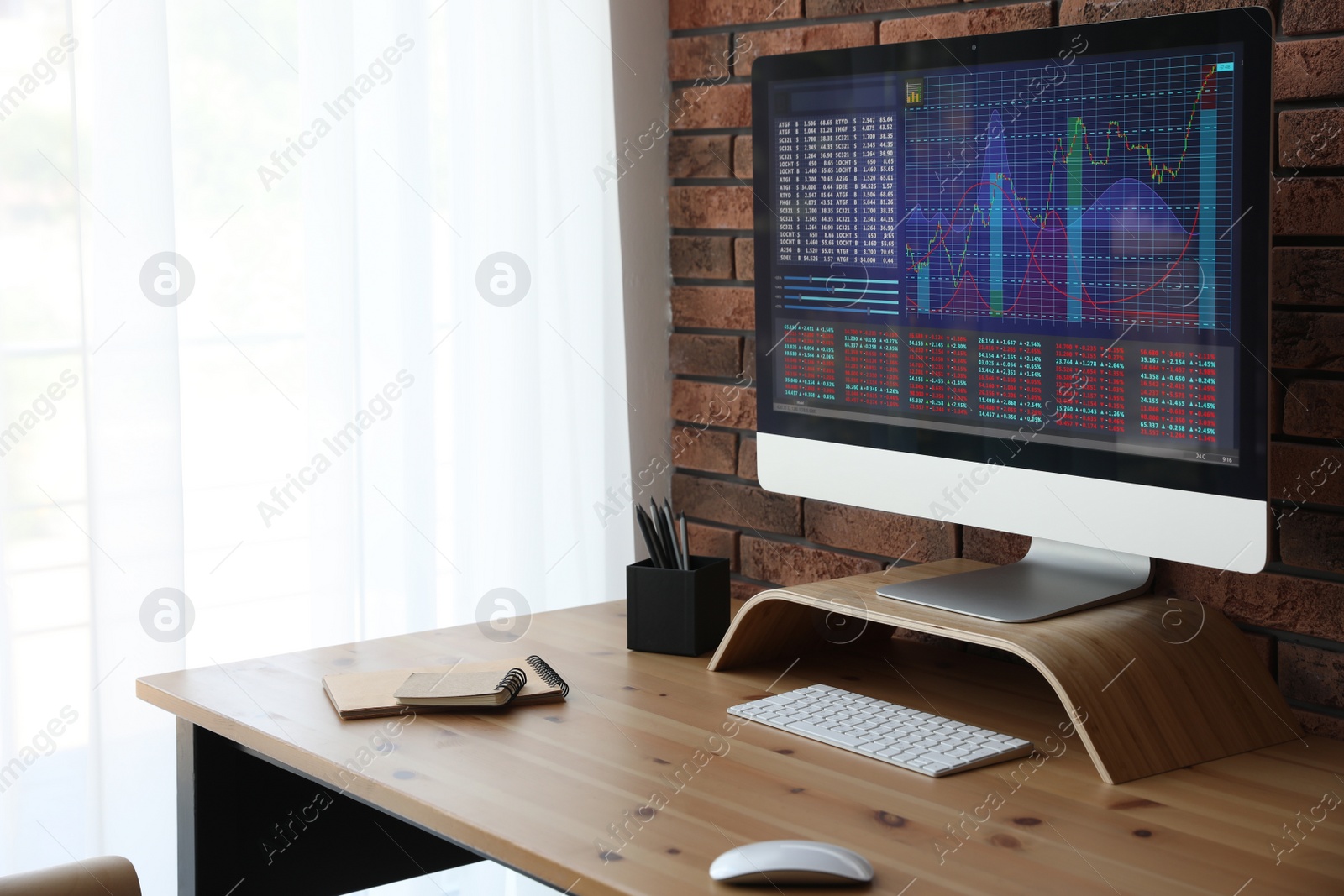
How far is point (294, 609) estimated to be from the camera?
70.9 inches

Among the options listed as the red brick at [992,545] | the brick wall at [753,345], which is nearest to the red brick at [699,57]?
the brick wall at [753,345]

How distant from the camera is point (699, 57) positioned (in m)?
2.00

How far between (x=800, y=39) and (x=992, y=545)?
74cm

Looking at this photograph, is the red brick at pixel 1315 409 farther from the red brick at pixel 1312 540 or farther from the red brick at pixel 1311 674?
the red brick at pixel 1311 674

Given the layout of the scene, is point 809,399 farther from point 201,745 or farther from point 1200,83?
point 201,745

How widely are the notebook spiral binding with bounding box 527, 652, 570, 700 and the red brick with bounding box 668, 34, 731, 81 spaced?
944 mm

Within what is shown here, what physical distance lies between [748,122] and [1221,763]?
1.10 metres

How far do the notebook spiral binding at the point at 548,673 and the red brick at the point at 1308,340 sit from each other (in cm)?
79

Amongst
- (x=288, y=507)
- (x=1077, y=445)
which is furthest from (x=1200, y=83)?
(x=288, y=507)

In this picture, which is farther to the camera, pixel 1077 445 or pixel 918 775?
pixel 1077 445

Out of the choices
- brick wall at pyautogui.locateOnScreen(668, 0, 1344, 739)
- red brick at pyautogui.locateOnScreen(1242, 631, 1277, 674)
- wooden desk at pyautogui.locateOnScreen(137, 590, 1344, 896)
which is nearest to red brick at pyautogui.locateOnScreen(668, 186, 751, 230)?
brick wall at pyautogui.locateOnScreen(668, 0, 1344, 739)

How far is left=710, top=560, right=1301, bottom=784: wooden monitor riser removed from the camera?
1.16 m

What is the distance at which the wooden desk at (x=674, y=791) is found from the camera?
0.97 metres

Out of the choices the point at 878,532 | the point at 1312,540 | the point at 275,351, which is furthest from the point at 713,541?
the point at 1312,540
